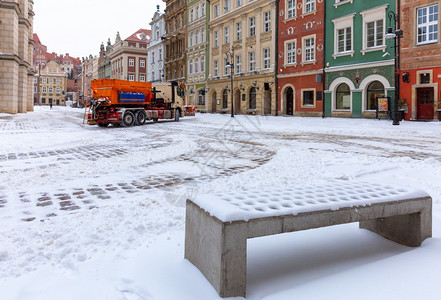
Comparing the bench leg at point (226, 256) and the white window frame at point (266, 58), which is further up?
the white window frame at point (266, 58)

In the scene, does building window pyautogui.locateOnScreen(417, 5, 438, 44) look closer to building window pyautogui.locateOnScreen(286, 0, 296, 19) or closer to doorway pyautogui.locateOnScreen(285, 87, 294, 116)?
building window pyautogui.locateOnScreen(286, 0, 296, 19)

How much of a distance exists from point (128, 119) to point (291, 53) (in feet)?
55.7

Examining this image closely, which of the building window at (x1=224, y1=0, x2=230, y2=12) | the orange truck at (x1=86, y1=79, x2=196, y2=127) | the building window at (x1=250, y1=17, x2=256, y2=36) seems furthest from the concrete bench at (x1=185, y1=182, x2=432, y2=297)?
the building window at (x1=224, y1=0, x2=230, y2=12)

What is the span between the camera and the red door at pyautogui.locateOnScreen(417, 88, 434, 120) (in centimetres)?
2230

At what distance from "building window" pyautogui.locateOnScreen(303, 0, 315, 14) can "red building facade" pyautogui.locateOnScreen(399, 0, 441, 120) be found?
26.8 feet

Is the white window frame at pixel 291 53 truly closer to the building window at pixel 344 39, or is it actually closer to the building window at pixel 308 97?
the building window at pixel 308 97

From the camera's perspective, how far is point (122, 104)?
850 inches

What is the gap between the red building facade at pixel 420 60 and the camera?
853 inches

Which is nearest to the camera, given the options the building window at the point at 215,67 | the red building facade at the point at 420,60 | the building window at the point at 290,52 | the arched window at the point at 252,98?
the red building facade at the point at 420,60

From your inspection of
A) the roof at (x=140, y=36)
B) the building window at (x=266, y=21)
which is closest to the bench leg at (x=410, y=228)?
the building window at (x=266, y=21)

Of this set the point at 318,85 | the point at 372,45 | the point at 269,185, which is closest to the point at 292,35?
the point at 318,85

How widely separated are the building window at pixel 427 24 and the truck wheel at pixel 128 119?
60.3ft

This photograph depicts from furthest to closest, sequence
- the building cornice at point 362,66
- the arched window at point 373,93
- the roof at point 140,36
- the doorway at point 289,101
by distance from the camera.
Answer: the roof at point 140,36 → the doorway at point 289,101 → the arched window at point 373,93 → the building cornice at point 362,66

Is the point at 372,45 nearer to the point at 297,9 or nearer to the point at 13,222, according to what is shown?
the point at 297,9
